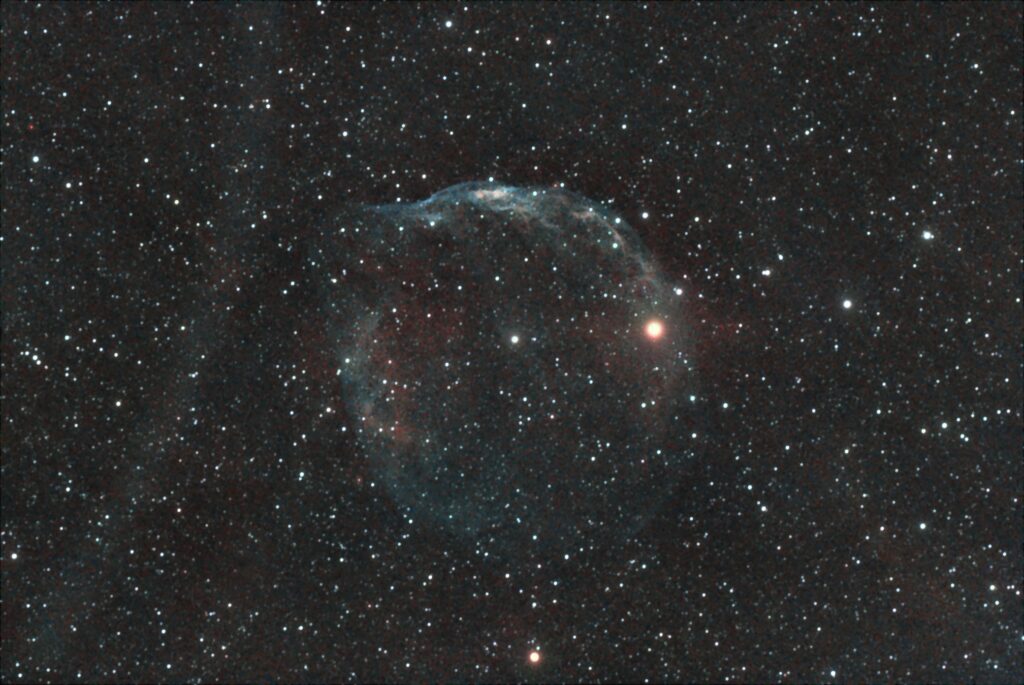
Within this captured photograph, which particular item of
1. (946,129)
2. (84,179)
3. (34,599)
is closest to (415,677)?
(34,599)

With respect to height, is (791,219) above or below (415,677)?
above

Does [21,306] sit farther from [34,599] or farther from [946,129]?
[946,129]
